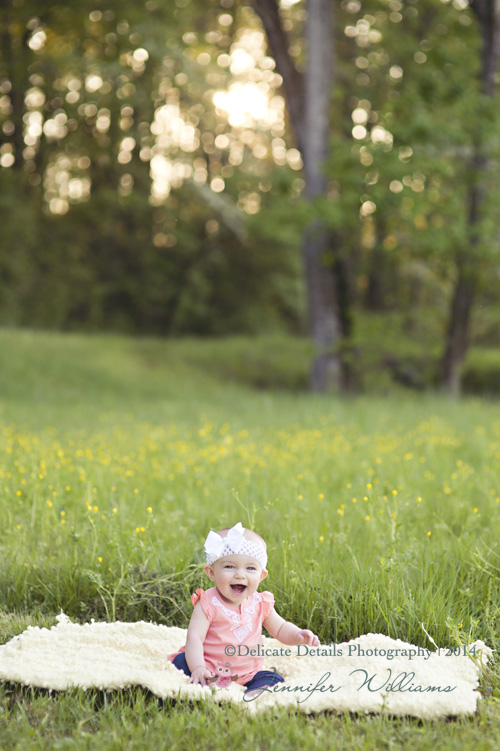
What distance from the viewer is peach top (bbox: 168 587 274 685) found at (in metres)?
2.95

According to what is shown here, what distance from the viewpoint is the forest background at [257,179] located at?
12.8 meters

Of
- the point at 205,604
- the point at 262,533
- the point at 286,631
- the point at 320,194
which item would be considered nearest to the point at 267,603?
the point at 286,631

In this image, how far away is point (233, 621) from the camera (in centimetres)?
296

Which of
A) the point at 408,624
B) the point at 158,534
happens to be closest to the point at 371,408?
the point at 158,534

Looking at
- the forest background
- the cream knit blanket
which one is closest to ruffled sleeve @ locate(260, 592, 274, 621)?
the cream knit blanket

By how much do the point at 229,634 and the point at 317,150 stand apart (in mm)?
12180

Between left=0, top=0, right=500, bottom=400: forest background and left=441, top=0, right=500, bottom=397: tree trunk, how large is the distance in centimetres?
4

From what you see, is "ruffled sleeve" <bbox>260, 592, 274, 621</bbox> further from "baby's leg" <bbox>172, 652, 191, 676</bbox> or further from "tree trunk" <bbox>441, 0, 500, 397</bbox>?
"tree trunk" <bbox>441, 0, 500, 397</bbox>

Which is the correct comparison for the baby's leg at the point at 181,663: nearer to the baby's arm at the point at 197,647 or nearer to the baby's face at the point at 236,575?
the baby's arm at the point at 197,647

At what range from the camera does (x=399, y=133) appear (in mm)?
11828
